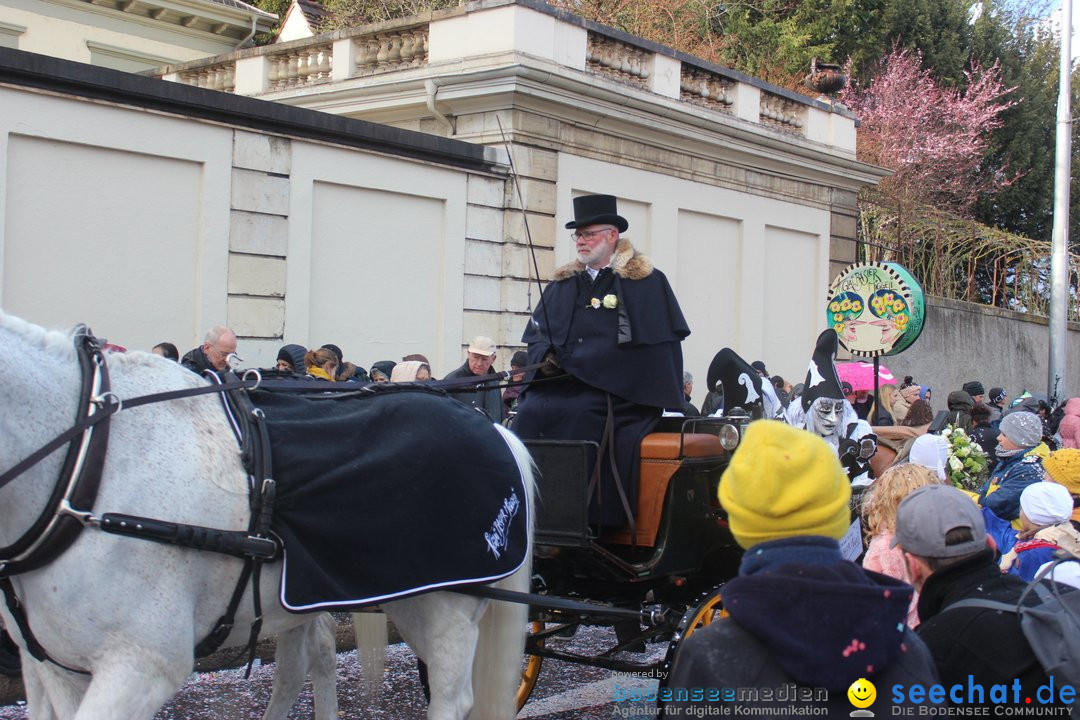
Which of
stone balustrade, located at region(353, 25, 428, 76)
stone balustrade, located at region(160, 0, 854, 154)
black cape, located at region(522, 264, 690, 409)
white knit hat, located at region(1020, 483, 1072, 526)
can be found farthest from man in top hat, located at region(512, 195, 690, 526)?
stone balustrade, located at region(353, 25, 428, 76)

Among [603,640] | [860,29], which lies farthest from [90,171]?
[860,29]

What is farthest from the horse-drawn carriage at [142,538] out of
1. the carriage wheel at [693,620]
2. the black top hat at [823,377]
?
the black top hat at [823,377]

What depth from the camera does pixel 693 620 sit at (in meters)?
5.12

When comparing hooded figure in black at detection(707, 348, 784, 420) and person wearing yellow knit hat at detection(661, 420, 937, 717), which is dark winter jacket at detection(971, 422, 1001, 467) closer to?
hooded figure in black at detection(707, 348, 784, 420)

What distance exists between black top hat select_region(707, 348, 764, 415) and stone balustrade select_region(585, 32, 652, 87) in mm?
7914

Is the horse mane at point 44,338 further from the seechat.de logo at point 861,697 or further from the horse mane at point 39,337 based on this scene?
the seechat.de logo at point 861,697

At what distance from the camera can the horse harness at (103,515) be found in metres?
3.23

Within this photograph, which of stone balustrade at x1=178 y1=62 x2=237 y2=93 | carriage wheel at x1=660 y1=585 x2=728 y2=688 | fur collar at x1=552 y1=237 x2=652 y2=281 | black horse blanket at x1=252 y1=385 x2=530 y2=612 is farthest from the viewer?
stone balustrade at x1=178 y1=62 x2=237 y2=93

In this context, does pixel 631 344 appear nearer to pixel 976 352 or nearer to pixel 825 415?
pixel 825 415

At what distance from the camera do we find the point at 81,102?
9.55m

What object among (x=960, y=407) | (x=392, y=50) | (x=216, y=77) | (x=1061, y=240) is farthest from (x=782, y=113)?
(x=216, y=77)

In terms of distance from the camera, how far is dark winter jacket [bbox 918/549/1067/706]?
2607 millimetres

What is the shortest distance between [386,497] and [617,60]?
36.7 ft

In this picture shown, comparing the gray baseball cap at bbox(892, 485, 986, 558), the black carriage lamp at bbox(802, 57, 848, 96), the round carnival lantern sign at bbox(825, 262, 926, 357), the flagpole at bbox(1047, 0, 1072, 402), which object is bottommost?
the gray baseball cap at bbox(892, 485, 986, 558)
